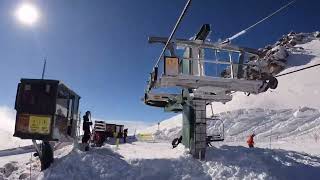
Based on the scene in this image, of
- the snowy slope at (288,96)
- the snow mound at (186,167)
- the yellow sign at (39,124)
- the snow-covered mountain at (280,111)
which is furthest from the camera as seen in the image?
the snowy slope at (288,96)

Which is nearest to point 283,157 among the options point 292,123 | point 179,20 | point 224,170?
point 224,170

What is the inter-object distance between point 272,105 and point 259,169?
211 feet

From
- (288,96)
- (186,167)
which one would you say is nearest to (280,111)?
(288,96)

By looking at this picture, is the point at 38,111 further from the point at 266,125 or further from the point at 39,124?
the point at 266,125

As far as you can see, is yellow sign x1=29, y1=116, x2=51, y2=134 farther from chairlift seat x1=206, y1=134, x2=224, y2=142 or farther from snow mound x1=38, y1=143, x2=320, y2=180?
chairlift seat x1=206, y1=134, x2=224, y2=142

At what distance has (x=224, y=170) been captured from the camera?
1436cm

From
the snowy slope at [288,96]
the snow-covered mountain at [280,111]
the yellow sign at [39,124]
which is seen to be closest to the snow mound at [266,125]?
the snow-covered mountain at [280,111]

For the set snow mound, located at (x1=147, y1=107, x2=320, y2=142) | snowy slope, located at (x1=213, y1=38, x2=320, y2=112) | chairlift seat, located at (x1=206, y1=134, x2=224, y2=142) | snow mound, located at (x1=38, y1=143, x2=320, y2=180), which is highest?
snowy slope, located at (x1=213, y1=38, x2=320, y2=112)

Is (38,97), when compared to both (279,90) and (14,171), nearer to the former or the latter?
(14,171)

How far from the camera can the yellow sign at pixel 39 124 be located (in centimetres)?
1419

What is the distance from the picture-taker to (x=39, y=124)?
1421 centimetres

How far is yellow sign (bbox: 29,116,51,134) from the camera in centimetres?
1419

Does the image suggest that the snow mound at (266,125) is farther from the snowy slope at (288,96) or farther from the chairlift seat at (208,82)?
the chairlift seat at (208,82)

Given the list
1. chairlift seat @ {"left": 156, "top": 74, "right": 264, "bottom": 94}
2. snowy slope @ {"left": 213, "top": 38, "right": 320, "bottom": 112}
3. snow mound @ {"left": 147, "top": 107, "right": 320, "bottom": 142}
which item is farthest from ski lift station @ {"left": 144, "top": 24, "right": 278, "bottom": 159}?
snowy slope @ {"left": 213, "top": 38, "right": 320, "bottom": 112}
